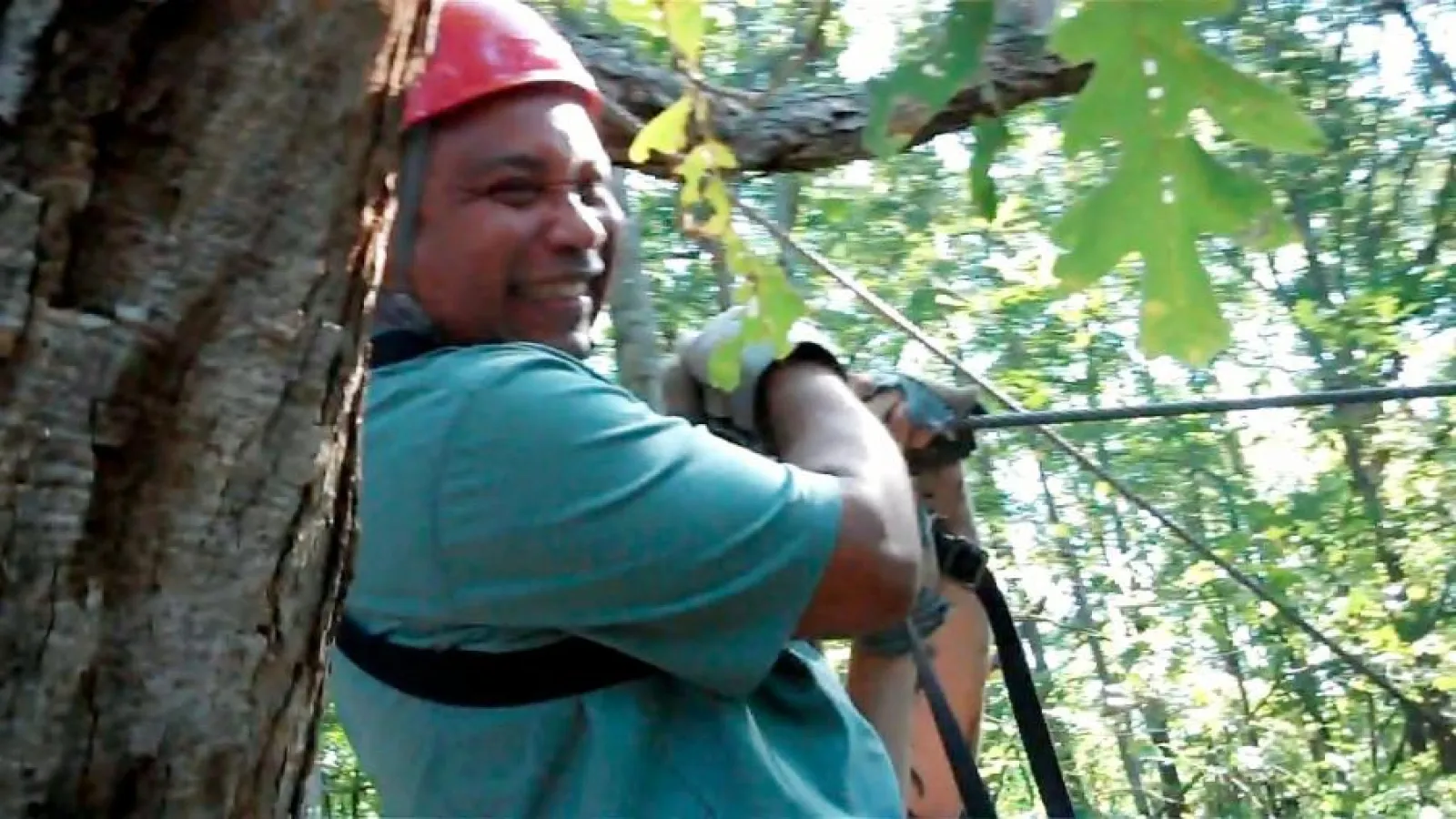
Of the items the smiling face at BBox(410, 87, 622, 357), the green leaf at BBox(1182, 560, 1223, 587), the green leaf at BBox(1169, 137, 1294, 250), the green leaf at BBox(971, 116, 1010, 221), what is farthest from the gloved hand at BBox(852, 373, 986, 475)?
the green leaf at BBox(1182, 560, 1223, 587)

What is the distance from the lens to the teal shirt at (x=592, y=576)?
37.9 inches

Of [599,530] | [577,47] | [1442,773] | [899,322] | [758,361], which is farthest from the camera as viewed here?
[1442,773]

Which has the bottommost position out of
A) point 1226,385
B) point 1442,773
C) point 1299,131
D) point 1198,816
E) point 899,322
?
point 1198,816

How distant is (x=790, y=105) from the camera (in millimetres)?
2381

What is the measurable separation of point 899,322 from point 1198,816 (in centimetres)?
541

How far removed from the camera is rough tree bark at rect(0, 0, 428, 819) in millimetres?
507

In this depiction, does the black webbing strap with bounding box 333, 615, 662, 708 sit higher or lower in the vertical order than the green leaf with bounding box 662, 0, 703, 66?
lower

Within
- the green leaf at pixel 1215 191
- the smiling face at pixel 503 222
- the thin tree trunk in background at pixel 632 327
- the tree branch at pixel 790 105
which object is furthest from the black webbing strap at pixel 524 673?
the tree branch at pixel 790 105

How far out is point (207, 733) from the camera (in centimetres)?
54

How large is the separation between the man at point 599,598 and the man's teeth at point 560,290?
0.08 m

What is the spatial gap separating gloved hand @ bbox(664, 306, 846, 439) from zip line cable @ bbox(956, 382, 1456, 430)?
17 centimetres

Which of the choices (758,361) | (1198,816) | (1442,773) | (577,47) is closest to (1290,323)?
(1442,773)

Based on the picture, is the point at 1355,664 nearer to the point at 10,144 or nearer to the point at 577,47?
the point at 577,47

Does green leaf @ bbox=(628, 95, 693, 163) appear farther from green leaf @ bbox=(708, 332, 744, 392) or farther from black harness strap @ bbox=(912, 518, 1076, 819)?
black harness strap @ bbox=(912, 518, 1076, 819)
